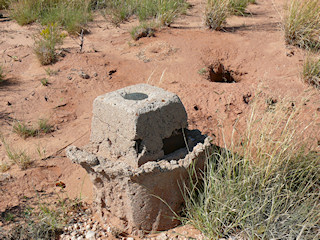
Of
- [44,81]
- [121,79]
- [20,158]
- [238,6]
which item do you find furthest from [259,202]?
[238,6]

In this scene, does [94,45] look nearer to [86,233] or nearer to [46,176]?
[46,176]

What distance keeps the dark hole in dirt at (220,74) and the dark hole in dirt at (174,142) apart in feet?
8.40

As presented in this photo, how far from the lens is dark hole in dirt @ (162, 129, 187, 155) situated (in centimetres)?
318

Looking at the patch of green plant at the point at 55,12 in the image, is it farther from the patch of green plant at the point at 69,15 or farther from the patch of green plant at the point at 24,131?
the patch of green plant at the point at 24,131

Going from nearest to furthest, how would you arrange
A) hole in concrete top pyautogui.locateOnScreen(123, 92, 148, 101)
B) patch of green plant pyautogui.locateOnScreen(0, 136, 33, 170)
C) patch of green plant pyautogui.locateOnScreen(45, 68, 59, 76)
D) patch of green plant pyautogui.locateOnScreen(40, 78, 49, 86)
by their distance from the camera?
hole in concrete top pyautogui.locateOnScreen(123, 92, 148, 101)
patch of green plant pyautogui.locateOnScreen(0, 136, 33, 170)
patch of green plant pyautogui.locateOnScreen(40, 78, 49, 86)
patch of green plant pyautogui.locateOnScreen(45, 68, 59, 76)

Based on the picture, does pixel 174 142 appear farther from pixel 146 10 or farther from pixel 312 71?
pixel 146 10

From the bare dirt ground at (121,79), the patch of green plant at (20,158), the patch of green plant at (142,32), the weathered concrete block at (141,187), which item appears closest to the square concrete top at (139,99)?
the weathered concrete block at (141,187)

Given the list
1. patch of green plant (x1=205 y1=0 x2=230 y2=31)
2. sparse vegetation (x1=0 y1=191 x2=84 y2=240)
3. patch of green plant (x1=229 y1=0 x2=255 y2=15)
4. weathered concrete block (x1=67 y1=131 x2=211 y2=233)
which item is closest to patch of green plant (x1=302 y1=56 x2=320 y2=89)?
patch of green plant (x1=205 y1=0 x2=230 y2=31)

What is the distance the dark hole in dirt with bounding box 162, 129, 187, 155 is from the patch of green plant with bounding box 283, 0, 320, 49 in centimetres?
340

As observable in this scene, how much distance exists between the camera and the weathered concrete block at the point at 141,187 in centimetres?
291

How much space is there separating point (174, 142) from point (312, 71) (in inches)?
106

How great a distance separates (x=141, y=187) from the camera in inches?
115

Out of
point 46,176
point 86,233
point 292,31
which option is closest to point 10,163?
point 46,176

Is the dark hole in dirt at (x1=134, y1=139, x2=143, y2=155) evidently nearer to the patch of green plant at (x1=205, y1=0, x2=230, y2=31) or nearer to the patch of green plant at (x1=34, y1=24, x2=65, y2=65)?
the patch of green plant at (x1=34, y1=24, x2=65, y2=65)
